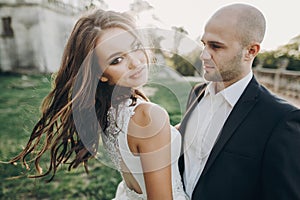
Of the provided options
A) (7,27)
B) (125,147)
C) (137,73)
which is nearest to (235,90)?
(137,73)

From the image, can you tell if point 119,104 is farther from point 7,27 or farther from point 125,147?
point 7,27

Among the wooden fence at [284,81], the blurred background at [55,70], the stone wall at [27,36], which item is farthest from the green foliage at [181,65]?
the stone wall at [27,36]

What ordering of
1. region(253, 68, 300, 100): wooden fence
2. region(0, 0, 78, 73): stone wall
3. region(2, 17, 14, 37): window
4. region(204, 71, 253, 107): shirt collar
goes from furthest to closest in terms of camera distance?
region(2, 17, 14, 37): window < region(0, 0, 78, 73): stone wall < region(253, 68, 300, 100): wooden fence < region(204, 71, 253, 107): shirt collar

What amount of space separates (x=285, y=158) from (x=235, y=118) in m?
0.31

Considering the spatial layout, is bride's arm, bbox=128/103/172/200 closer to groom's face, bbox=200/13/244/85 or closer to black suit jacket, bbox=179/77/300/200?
black suit jacket, bbox=179/77/300/200

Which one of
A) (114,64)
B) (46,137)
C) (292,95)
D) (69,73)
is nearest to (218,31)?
(114,64)

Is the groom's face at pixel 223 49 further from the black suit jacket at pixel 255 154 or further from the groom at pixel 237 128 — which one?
the black suit jacket at pixel 255 154

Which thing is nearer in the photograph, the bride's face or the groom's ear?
the bride's face

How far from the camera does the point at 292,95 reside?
30.2ft

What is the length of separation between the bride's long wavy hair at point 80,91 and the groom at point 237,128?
0.44m

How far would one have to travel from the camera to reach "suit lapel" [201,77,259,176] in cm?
163

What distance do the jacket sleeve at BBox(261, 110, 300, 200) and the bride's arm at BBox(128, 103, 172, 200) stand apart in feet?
1.54

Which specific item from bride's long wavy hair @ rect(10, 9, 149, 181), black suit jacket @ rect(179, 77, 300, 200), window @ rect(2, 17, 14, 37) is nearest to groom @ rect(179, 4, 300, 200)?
black suit jacket @ rect(179, 77, 300, 200)

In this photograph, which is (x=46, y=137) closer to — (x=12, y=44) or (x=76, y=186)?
(x=76, y=186)
